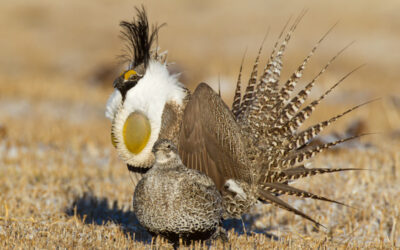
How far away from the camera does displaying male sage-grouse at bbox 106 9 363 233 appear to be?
367 centimetres

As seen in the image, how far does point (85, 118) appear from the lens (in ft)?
36.6

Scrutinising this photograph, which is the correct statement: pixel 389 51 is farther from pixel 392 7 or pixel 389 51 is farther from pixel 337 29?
pixel 392 7

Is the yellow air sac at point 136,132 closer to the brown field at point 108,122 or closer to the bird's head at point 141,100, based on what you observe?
the bird's head at point 141,100

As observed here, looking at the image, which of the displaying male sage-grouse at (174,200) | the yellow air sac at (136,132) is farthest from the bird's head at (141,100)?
the displaying male sage-grouse at (174,200)

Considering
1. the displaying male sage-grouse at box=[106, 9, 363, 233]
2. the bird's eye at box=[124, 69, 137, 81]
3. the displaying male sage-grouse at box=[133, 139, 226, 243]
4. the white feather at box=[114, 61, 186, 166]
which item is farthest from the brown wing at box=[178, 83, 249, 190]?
the bird's eye at box=[124, 69, 137, 81]

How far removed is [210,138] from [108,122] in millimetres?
7385

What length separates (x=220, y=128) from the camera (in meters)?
3.67

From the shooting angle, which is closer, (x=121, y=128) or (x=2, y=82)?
(x=121, y=128)

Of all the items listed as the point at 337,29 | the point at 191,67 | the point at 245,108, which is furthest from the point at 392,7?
the point at 245,108

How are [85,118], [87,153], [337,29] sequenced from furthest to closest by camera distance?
[337,29], [85,118], [87,153]

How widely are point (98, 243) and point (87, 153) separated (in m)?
4.26

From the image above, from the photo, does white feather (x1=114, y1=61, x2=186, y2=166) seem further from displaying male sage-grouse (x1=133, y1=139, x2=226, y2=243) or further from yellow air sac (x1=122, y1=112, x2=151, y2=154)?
displaying male sage-grouse (x1=133, y1=139, x2=226, y2=243)

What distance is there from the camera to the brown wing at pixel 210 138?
11.8 ft

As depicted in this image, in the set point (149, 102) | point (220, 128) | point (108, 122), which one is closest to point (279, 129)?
point (220, 128)
